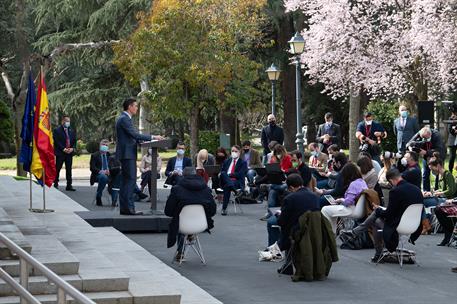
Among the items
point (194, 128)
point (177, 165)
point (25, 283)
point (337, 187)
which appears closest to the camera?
point (25, 283)

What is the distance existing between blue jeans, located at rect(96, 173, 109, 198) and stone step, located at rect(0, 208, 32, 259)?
8.68 m

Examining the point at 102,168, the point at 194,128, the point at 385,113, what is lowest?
the point at 102,168

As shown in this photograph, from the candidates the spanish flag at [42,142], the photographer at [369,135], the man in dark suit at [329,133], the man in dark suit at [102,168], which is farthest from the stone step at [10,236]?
the man in dark suit at [329,133]

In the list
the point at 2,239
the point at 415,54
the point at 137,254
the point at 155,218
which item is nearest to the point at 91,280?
the point at 2,239

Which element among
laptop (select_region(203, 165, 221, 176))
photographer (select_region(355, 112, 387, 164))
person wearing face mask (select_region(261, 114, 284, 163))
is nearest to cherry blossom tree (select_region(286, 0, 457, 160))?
person wearing face mask (select_region(261, 114, 284, 163))

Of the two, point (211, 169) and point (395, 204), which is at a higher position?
point (211, 169)

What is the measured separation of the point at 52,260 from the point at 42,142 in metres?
7.05

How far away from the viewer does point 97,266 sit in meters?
12.9

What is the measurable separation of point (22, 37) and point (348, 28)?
14.7 meters

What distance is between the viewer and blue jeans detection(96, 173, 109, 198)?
25.5 m

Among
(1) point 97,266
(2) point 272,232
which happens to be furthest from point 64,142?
(1) point 97,266

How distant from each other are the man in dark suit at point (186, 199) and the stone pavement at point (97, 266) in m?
0.54

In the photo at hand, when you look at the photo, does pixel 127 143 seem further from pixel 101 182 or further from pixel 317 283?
pixel 101 182

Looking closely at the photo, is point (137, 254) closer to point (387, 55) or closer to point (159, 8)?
point (159, 8)
